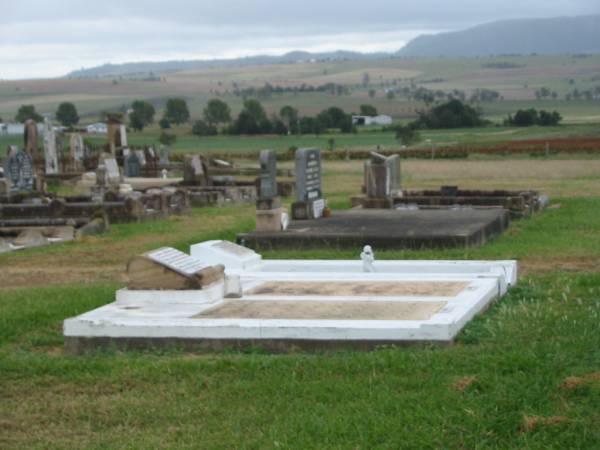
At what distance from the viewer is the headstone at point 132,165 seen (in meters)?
33.6

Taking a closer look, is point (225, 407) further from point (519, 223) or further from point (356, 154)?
point (356, 154)

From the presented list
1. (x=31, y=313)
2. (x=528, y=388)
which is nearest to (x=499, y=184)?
(x=31, y=313)

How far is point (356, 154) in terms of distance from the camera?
47.7m

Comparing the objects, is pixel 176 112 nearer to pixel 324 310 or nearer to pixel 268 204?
pixel 268 204

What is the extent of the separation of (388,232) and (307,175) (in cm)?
290

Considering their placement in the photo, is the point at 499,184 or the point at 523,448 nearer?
the point at 523,448

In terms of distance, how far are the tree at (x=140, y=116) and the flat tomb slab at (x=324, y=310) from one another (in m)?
76.3

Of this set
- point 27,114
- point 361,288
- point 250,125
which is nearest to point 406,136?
point 250,125

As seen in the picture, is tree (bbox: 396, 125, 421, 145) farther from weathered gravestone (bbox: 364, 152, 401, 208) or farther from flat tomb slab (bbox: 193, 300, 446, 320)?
flat tomb slab (bbox: 193, 300, 446, 320)

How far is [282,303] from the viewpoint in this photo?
9.49 m

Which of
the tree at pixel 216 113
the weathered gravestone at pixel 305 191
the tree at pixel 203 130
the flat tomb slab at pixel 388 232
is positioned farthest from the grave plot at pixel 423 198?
the tree at pixel 216 113

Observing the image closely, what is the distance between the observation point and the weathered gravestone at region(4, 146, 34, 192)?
24828 millimetres

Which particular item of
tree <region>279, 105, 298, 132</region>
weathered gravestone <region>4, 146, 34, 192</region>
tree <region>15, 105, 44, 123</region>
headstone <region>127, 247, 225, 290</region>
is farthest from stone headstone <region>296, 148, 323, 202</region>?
tree <region>15, 105, 44, 123</region>

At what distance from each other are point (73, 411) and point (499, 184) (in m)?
24.1
